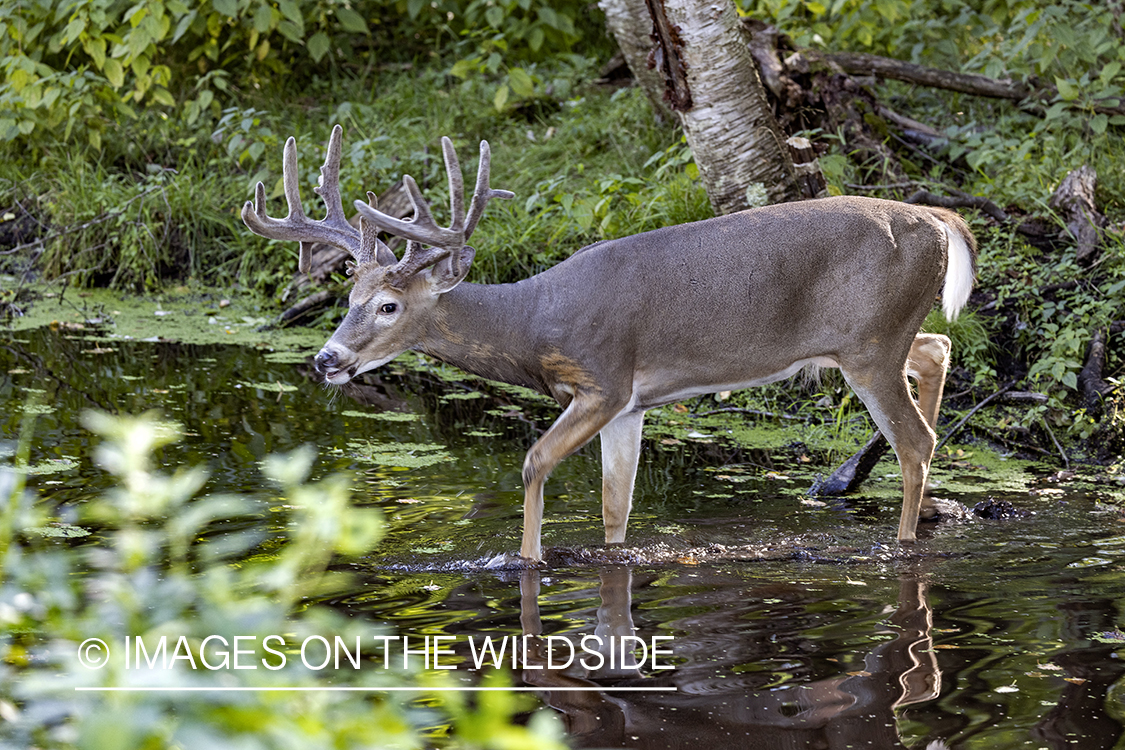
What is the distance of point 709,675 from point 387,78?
9.54 metres

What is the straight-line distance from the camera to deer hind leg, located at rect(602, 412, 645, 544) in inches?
193

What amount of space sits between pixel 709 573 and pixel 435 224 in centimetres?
168

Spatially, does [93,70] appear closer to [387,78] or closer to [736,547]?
[387,78]

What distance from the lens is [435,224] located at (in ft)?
15.4

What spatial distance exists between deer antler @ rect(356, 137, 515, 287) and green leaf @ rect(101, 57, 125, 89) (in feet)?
19.0

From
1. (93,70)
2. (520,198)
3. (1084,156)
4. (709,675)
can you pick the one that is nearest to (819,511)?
(709,675)

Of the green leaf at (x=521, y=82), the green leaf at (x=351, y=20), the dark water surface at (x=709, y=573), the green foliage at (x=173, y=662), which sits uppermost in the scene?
the green leaf at (x=351, y=20)

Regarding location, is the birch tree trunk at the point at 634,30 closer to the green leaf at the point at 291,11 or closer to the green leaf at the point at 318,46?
the green leaf at the point at 291,11

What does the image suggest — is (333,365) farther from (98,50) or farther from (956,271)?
(98,50)

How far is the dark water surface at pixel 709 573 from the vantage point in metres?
3.13

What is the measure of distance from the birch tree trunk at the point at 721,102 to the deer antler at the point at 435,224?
2135 mm

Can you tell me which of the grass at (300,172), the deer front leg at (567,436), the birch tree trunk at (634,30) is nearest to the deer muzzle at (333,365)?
the deer front leg at (567,436)

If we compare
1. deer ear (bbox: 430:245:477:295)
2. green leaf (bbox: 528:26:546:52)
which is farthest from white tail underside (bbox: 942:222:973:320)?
green leaf (bbox: 528:26:546:52)

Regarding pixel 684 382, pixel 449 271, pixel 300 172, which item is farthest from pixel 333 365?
pixel 300 172
